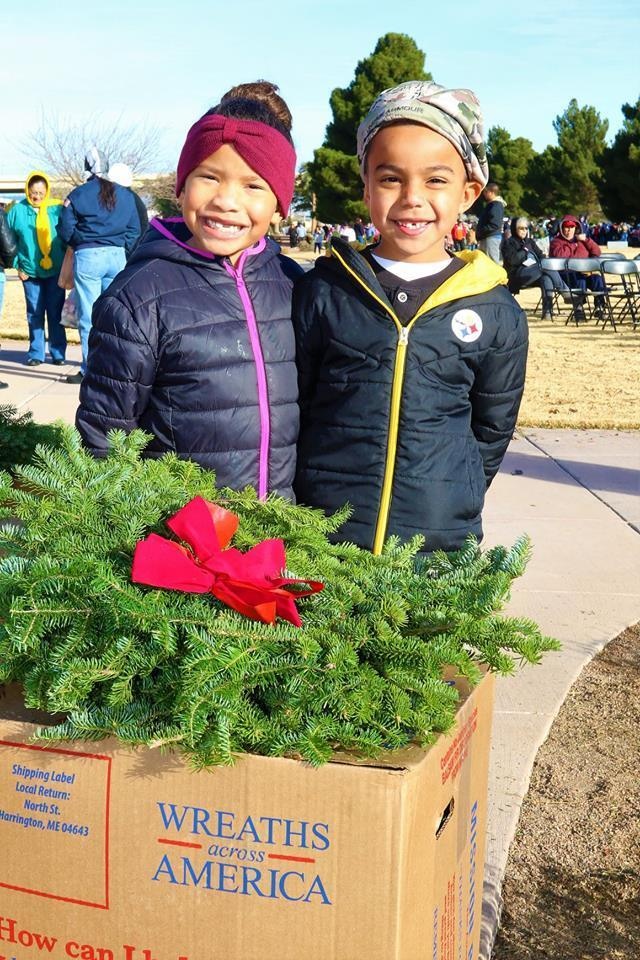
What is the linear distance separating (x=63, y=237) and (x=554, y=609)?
639 cm

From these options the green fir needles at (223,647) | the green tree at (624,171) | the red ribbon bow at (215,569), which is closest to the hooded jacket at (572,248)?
the green fir needles at (223,647)

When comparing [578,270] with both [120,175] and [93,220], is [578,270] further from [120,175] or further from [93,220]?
[93,220]

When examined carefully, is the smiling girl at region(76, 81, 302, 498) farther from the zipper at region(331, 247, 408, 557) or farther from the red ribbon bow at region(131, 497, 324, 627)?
the red ribbon bow at region(131, 497, 324, 627)

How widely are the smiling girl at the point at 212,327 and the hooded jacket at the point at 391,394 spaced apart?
85 millimetres

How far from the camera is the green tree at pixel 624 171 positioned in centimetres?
5062

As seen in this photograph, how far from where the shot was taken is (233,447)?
8.52 feet

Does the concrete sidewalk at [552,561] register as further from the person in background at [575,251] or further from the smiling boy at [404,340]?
the person in background at [575,251]

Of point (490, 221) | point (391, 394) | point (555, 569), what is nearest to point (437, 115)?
point (391, 394)

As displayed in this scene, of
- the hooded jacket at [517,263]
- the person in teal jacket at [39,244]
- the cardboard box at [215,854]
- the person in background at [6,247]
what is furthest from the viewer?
the hooded jacket at [517,263]

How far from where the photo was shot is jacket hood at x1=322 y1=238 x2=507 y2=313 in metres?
2.65

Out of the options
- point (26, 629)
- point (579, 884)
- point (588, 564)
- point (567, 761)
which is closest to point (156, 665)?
point (26, 629)

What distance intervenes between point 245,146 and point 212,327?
410mm

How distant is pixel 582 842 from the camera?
2.95m

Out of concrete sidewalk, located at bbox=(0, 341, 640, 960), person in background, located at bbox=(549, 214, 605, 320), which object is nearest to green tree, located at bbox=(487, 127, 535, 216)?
person in background, located at bbox=(549, 214, 605, 320)
